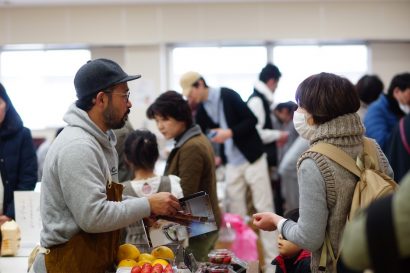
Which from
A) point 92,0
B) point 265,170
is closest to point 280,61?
point 92,0

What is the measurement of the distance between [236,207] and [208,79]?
136 inches

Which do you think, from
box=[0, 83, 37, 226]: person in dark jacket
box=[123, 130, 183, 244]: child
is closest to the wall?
box=[0, 83, 37, 226]: person in dark jacket

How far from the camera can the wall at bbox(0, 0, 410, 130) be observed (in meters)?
7.98

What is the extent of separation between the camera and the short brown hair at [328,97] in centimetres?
208

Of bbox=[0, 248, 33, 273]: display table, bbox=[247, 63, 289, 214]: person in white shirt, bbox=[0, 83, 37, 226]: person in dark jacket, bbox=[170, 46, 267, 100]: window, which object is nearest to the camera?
bbox=[0, 248, 33, 273]: display table

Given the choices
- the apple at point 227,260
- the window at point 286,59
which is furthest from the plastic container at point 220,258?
the window at point 286,59

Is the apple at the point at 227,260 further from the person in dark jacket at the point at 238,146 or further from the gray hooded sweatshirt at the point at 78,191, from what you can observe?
the person in dark jacket at the point at 238,146

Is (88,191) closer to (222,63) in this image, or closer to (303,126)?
(303,126)

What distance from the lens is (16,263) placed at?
296 centimetres

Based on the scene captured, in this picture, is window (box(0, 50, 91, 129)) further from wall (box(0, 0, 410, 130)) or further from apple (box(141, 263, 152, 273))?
apple (box(141, 263, 152, 273))

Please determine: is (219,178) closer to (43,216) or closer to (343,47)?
(343,47)

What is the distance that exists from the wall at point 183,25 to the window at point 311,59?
0.30 meters

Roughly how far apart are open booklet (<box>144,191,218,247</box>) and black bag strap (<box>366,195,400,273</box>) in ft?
4.15

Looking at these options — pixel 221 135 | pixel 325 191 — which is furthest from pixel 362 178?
pixel 221 135
